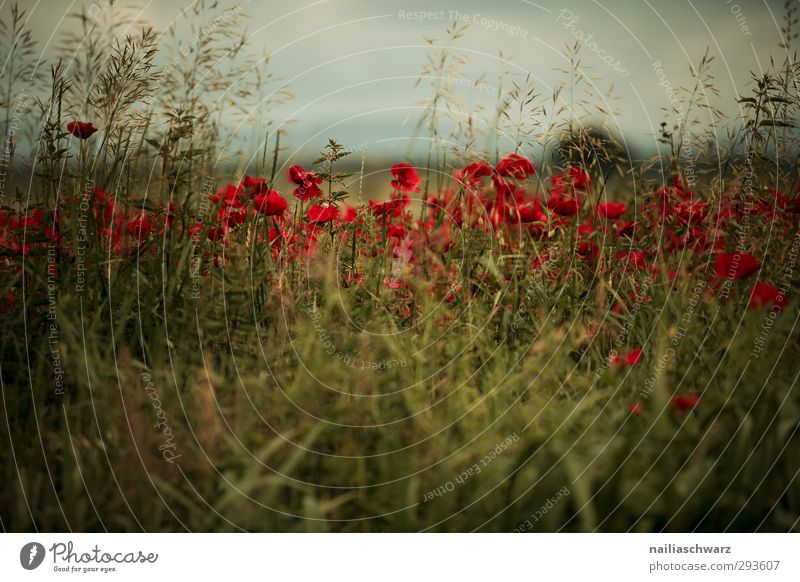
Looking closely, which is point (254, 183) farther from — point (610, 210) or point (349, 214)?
point (610, 210)

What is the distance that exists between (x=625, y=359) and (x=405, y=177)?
1.12 metres

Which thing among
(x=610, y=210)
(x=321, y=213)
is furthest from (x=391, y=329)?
(x=610, y=210)

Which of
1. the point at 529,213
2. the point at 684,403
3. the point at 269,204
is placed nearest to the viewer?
the point at 684,403

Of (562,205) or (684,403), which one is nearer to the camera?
(684,403)

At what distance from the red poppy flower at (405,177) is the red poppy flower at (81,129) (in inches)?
41.1

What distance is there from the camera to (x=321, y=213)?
7.92ft

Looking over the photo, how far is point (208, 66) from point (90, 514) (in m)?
1.46

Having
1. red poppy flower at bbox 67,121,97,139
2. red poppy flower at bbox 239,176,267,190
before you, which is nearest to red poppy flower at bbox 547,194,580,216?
red poppy flower at bbox 239,176,267,190
